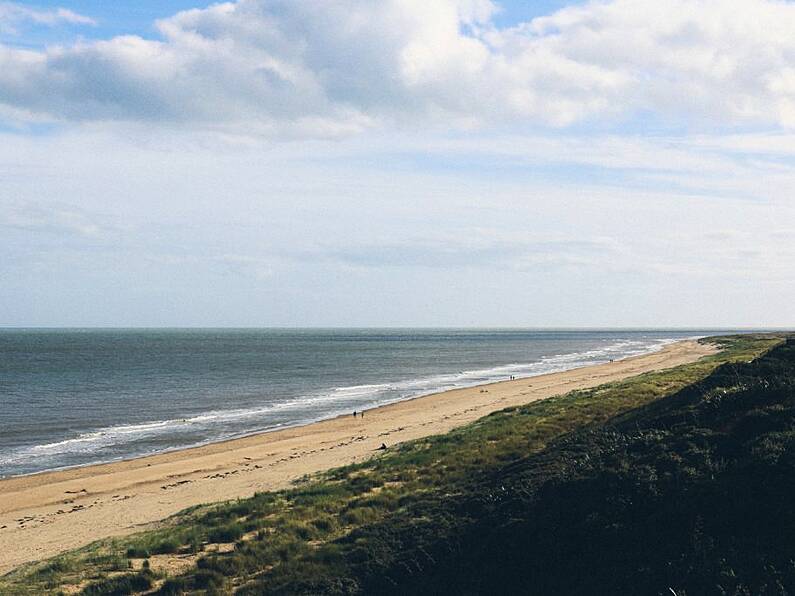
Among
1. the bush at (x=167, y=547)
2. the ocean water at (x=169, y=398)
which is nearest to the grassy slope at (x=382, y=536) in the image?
the bush at (x=167, y=547)

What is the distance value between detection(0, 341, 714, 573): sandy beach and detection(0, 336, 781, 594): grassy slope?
2.80 metres

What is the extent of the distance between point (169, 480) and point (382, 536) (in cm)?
1470

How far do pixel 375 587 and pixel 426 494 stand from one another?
5.37 metres

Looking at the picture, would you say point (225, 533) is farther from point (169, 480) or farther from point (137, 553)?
point (169, 480)

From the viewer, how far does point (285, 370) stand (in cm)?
8688

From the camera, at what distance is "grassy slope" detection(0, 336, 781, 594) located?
1205cm

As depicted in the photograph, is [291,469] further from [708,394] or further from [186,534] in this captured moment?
[708,394]

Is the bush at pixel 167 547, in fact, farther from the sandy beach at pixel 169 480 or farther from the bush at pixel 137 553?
the sandy beach at pixel 169 480

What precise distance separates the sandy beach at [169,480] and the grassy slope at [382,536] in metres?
2.80

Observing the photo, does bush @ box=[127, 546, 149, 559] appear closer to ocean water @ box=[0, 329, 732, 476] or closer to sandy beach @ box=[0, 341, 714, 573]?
sandy beach @ box=[0, 341, 714, 573]

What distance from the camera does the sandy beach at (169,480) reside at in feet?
63.3

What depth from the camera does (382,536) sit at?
14133mm

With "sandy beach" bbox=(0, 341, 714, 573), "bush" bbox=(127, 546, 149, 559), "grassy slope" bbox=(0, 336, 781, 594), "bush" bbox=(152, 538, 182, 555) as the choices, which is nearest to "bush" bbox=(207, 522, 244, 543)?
"grassy slope" bbox=(0, 336, 781, 594)

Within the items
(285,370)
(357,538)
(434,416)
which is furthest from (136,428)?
(285,370)
